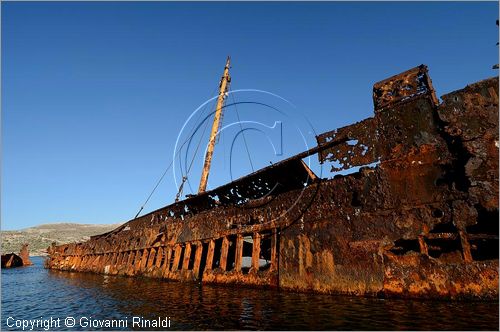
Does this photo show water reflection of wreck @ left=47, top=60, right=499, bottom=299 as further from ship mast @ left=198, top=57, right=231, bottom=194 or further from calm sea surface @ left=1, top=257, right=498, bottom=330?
ship mast @ left=198, top=57, right=231, bottom=194

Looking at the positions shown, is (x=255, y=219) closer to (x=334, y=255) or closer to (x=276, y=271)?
(x=276, y=271)

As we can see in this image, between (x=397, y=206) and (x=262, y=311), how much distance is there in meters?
2.85

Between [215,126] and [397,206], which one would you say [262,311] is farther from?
[215,126]

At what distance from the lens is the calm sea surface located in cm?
381

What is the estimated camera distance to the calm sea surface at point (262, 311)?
3.81 meters

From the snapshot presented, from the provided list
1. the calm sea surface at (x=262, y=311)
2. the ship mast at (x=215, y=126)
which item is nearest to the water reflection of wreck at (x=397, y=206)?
the calm sea surface at (x=262, y=311)

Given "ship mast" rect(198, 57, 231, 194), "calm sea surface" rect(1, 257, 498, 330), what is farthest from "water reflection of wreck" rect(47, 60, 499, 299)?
"ship mast" rect(198, 57, 231, 194)

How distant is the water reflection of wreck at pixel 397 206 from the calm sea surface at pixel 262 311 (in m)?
0.39

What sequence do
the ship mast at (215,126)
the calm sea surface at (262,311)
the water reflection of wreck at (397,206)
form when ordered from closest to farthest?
the calm sea surface at (262,311) < the water reflection of wreck at (397,206) < the ship mast at (215,126)

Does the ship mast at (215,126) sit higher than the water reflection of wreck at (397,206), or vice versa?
the ship mast at (215,126)

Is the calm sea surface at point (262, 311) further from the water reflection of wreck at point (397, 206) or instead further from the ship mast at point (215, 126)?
the ship mast at point (215, 126)

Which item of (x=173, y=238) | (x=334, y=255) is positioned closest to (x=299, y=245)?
(x=334, y=255)

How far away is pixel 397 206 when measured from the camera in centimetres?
528

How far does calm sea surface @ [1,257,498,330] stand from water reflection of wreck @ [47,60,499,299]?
389 mm
